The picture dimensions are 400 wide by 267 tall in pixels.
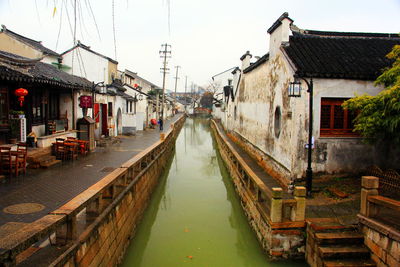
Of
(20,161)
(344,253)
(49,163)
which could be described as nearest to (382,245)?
(344,253)

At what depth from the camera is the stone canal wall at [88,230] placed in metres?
3.99

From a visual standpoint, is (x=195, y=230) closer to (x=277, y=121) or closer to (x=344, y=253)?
(x=344, y=253)

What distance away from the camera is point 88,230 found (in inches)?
214

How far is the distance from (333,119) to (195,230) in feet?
19.3

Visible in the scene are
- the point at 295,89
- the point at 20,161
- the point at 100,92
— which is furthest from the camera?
the point at 100,92

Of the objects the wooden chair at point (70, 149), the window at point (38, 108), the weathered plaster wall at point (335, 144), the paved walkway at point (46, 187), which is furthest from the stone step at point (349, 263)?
the window at point (38, 108)

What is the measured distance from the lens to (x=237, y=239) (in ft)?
29.1

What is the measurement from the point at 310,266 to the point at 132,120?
19496 mm

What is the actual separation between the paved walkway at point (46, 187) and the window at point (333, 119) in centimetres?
767

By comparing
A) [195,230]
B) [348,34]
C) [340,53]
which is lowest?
[195,230]

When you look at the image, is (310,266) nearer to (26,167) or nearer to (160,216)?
(160,216)

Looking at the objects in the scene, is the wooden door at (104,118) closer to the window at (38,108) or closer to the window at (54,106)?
the window at (54,106)

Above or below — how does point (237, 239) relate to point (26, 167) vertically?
below

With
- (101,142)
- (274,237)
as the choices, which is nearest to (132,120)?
(101,142)
